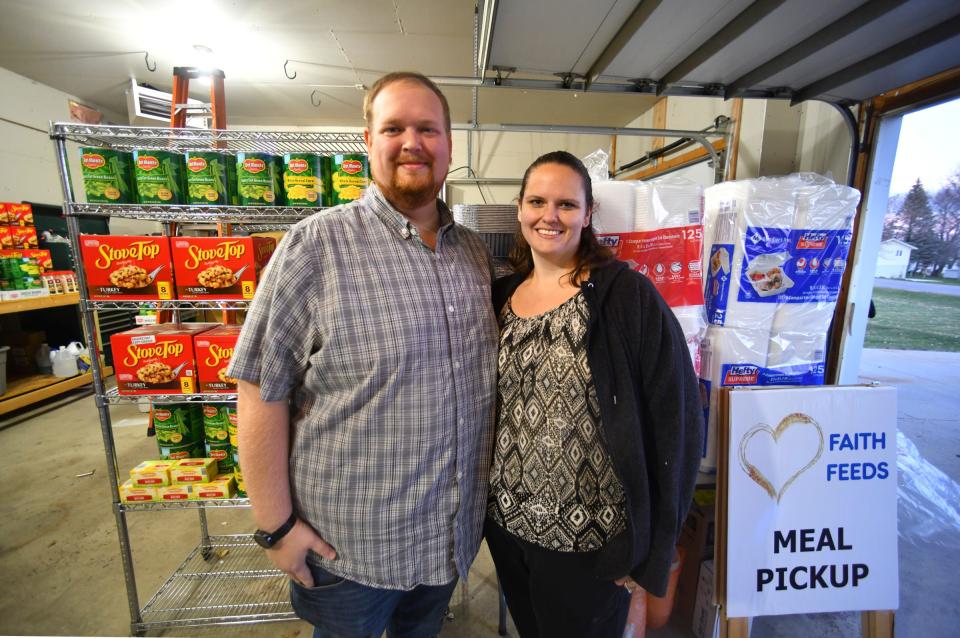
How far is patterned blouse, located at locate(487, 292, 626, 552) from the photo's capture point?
0.97 m

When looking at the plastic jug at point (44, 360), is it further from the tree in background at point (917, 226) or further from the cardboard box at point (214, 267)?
the tree in background at point (917, 226)

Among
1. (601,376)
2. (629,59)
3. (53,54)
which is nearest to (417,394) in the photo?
(601,376)

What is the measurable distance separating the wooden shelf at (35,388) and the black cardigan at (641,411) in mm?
4809

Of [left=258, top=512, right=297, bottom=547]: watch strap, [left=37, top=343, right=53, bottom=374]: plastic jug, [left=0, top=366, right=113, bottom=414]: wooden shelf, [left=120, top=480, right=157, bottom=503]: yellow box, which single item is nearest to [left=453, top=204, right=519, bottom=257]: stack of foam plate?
[left=258, top=512, right=297, bottom=547]: watch strap

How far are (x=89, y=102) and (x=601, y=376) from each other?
6779mm

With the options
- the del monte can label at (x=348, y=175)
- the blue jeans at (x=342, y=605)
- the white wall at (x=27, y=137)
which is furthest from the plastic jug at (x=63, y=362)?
the blue jeans at (x=342, y=605)

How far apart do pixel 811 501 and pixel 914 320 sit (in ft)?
9.14

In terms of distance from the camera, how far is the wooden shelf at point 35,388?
360 cm

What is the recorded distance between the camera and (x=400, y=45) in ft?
10.9

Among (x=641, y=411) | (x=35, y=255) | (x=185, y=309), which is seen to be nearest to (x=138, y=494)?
(x=185, y=309)

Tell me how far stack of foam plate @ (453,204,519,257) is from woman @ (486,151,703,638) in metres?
0.48

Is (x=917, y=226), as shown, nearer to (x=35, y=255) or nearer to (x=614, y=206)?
(x=614, y=206)

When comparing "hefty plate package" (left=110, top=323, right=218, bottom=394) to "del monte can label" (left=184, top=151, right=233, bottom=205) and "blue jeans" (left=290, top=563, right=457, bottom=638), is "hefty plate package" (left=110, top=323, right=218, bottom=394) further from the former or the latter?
"blue jeans" (left=290, top=563, right=457, bottom=638)

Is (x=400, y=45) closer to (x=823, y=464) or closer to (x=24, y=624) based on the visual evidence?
(x=823, y=464)
